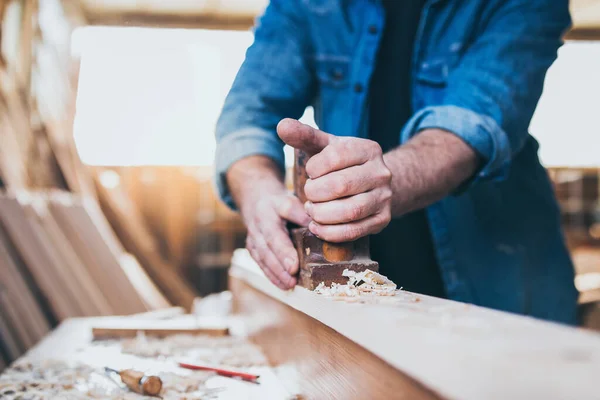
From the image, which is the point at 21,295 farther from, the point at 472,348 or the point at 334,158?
the point at 472,348

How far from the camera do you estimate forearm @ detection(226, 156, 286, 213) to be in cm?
147

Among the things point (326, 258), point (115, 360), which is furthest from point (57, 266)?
point (326, 258)

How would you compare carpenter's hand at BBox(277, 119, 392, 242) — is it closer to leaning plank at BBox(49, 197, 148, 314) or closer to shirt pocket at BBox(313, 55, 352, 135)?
shirt pocket at BBox(313, 55, 352, 135)

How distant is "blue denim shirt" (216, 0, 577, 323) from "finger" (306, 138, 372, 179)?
0.63m

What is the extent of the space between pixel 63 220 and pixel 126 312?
74 cm

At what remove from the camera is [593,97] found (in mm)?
6617

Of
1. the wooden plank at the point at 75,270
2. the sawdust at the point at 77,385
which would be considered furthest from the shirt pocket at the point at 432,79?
the wooden plank at the point at 75,270

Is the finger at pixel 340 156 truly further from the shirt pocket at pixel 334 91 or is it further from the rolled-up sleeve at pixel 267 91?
the shirt pocket at pixel 334 91

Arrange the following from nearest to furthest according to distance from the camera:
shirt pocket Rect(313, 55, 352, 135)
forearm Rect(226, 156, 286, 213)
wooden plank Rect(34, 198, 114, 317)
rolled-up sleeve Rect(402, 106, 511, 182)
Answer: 1. rolled-up sleeve Rect(402, 106, 511, 182)
2. forearm Rect(226, 156, 286, 213)
3. shirt pocket Rect(313, 55, 352, 135)
4. wooden plank Rect(34, 198, 114, 317)

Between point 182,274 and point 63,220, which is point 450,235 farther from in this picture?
point 182,274

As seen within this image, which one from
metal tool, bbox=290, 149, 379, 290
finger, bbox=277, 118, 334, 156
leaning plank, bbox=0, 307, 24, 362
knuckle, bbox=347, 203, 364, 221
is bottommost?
leaning plank, bbox=0, 307, 24, 362

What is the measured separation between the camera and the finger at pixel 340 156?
979 millimetres

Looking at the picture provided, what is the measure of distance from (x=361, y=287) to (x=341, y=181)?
0.19 m

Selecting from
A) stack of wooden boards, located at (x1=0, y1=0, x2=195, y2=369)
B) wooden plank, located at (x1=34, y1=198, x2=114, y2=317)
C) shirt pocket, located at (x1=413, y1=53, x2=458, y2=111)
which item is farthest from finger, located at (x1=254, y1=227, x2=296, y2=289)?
wooden plank, located at (x1=34, y1=198, x2=114, y2=317)
